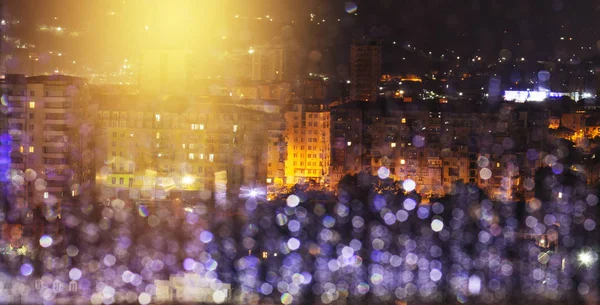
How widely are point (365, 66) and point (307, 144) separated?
156 inches

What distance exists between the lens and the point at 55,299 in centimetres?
405

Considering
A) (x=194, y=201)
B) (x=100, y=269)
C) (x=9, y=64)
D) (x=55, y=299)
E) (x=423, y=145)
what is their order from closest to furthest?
(x=55, y=299)
(x=100, y=269)
(x=194, y=201)
(x=9, y=64)
(x=423, y=145)

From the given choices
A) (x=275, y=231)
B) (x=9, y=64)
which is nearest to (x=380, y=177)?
(x=275, y=231)

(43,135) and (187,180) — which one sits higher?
(43,135)

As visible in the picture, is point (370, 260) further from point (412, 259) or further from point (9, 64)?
point (9, 64)

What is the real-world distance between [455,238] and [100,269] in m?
1.96

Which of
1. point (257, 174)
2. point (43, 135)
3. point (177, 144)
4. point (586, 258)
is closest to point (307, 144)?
point (257, 174)

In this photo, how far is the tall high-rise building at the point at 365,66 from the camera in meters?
11.4

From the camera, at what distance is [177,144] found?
22.0ft

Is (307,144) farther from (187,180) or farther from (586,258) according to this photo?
(586,258)

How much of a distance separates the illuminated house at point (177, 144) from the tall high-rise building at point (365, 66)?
463cm

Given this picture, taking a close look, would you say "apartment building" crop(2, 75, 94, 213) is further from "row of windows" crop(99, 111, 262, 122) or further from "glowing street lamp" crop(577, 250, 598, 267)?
"glowing street lamp" crop(577, 250, 598, 267)

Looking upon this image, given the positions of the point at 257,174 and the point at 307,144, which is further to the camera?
the point at 307,144

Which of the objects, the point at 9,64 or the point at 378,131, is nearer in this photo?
the point at 9,64
